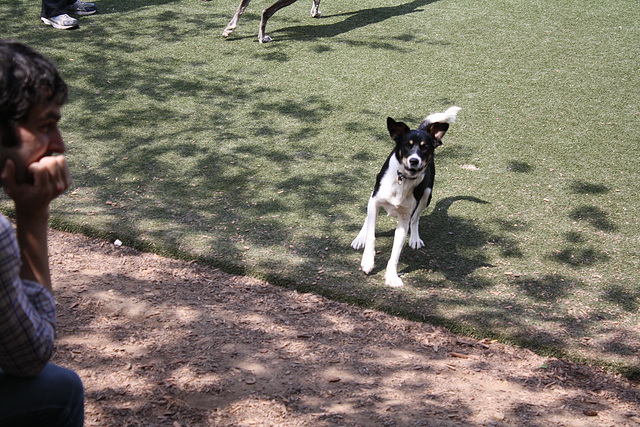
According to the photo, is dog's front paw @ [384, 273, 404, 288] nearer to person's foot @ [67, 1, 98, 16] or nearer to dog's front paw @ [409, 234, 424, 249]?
dog's front paw @ [409, 234, 424, 249]

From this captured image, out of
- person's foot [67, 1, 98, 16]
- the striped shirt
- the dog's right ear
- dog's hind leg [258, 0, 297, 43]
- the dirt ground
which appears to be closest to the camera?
the striped shirt

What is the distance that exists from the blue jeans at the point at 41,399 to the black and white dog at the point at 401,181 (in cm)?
309

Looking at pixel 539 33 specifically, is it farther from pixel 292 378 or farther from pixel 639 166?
pixel 292 378

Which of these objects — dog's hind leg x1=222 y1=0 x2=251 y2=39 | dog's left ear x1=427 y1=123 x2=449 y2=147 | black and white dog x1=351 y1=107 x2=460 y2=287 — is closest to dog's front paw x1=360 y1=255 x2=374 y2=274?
black and white dog x1=351 y1=107 x2=460 y2=287

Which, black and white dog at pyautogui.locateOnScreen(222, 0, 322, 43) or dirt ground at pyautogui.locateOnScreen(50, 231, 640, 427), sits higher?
black and white dog at pyautogui.locateOnScreen(222, 0, 322, 43)

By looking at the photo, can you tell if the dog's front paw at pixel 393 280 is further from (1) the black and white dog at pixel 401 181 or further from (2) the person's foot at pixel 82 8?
(2) the person's foot at pixel 82 8

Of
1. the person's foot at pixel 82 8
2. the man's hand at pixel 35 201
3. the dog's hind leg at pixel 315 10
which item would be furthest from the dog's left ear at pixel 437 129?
the person's foot at pixel 82 8

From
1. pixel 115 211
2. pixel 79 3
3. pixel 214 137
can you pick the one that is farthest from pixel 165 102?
pixel 79 3

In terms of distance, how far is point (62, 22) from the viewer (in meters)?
9.83

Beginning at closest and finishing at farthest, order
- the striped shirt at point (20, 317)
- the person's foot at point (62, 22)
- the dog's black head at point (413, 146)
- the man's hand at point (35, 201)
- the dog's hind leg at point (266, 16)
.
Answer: the striped shirt at point (20, 317) < the man's hand at point (35, 201) < the dog's black head at point (413, 146) < the dog's hind leg at point (266, 16) < the person's foot at point (62, 22)

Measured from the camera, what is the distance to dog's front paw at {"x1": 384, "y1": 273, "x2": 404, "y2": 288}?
15.5ft

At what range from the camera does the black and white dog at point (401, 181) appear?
4.57 m

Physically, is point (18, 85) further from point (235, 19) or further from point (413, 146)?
point (235, 19)

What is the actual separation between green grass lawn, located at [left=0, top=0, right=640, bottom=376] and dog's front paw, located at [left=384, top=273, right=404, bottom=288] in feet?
0.24
